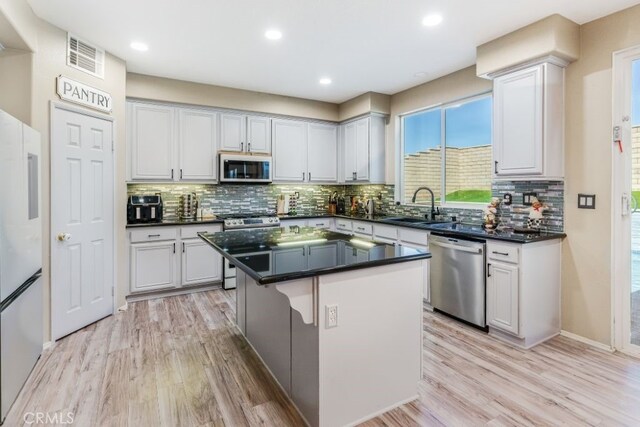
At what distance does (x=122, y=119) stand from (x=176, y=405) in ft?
9.95

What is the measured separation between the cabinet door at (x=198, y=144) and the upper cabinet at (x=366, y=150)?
6.76 ft

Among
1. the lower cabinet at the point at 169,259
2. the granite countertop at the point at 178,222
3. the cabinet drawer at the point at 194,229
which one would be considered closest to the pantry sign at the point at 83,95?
the granite countertop at the point at 178,222

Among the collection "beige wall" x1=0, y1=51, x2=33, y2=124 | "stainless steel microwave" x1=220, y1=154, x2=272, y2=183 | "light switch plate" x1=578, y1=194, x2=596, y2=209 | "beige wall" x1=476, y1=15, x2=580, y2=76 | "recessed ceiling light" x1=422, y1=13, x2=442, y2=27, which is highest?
"recessed ceiling light" x1=422, y1=13, x2=442, y2=27

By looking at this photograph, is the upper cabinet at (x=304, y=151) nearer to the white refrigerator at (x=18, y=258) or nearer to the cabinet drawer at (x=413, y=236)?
the cabinet drawer at (x=413, y=236)

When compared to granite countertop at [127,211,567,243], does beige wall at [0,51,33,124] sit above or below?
above

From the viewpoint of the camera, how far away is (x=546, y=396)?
7.25ft

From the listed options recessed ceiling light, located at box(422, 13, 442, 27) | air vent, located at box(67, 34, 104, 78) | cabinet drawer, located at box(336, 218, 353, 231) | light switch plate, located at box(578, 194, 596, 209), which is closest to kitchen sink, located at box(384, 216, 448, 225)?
cabinet drawer, located at box(336, 218, 353, 231)

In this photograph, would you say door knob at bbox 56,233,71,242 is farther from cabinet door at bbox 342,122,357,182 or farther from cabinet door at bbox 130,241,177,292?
cabinet door at bbox 342,122,357,182

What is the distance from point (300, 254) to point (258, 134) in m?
3.40

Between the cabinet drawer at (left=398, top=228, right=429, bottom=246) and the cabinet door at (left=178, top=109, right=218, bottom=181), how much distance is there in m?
2.61

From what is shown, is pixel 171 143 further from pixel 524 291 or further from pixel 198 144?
pixel 524 291

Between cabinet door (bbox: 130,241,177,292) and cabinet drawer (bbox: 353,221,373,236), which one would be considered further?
Result: cabinet drawer (bbox: 353,221,373,236)

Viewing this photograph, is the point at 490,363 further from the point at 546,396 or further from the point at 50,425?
the point at 50,425

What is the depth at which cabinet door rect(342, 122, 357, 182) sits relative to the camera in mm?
5406
